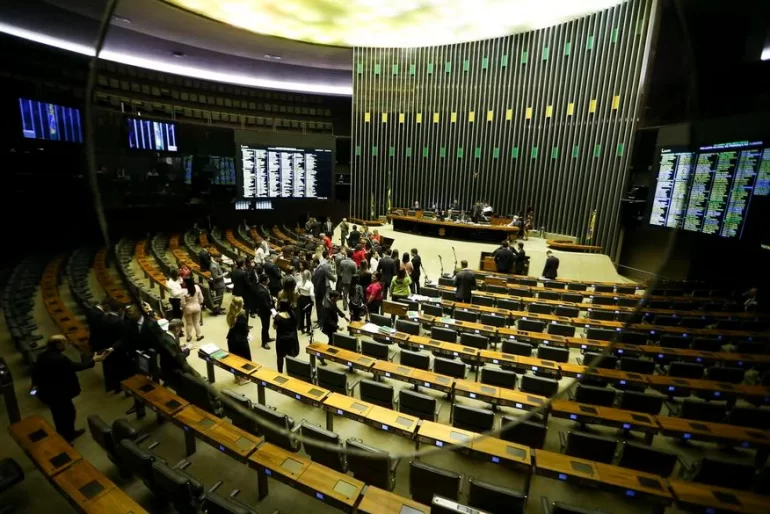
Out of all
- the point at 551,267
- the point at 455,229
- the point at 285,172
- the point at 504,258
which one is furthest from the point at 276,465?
the point at 285,172

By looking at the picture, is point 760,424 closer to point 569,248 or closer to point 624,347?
point 624,347

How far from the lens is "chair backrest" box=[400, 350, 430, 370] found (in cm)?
477

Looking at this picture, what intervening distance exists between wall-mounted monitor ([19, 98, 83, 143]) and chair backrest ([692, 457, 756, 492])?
912 cm

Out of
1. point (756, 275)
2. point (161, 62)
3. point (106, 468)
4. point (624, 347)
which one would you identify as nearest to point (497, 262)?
point (624, 347)

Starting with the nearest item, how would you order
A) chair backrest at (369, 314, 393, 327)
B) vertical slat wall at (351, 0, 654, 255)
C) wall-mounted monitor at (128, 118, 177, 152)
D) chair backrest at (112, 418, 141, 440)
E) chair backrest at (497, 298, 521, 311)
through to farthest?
chair backrest at (112, 418, 141, 440) → chair backrest at (369, 314, 393, 327) → chair backrest at (497, 298, 521, 311) → wall-mounted monitor at (128, 118, 177, 152) → vertical slat wall at (351, 0, 654, 255)

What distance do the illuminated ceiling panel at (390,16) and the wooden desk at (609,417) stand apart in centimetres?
1125

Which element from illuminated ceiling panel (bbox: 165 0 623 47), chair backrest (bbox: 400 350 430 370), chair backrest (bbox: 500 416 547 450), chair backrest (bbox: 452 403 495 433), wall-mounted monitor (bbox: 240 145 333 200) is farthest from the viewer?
wall-mounted monitor (bbox: 240 145 333 200)

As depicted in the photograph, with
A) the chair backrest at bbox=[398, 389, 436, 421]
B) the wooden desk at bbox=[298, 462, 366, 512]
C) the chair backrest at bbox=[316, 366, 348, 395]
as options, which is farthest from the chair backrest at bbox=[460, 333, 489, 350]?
the wooden desk at bbox=[298, 462, 366, 512]

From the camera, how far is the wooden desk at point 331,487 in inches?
107

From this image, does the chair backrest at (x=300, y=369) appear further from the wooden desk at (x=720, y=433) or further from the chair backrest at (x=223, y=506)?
the wooden desk at (x=720, y=433)

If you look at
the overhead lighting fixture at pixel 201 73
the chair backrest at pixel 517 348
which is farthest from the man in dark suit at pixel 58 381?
the overhead lighting fixture at pixel 201 73

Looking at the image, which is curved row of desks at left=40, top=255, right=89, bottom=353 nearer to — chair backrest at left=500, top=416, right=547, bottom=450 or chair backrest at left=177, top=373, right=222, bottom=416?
chair backrest at left=177, top=373, right=222, bottom=416

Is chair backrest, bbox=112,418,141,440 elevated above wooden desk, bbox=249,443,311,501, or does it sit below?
above

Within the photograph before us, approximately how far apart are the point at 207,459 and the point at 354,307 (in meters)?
3.29
